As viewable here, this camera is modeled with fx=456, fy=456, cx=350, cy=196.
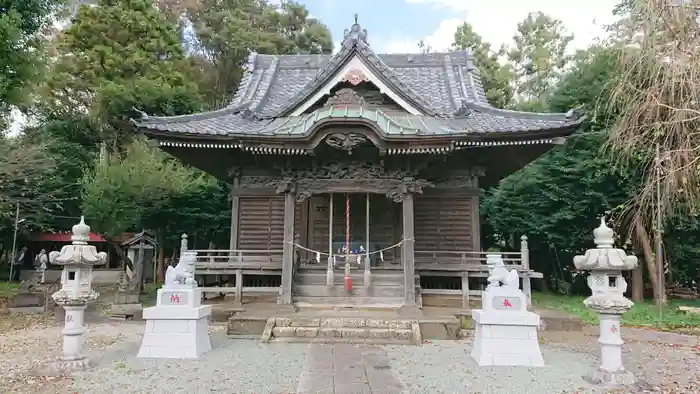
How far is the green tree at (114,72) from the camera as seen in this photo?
22188 millimetres

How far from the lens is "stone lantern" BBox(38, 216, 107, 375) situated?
6445 mm

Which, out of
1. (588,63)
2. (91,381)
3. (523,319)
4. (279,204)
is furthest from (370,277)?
(588,63)

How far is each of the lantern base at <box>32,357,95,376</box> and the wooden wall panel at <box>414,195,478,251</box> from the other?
25.9 ft

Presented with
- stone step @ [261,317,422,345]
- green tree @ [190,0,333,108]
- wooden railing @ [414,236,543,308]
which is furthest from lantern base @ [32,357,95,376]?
green tree @ [190,0,333,108]

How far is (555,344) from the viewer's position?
27.9 ft

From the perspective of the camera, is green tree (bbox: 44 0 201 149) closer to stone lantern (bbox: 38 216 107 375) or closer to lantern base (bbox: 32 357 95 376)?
stone lantern (bbox: 38 216 107 375)

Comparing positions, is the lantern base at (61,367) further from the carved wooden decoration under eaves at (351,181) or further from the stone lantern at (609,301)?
the stone lantern at (609,301)

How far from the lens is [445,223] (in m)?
12.0

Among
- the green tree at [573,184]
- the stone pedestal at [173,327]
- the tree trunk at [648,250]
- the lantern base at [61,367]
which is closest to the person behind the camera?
the lantern base at [61,367]

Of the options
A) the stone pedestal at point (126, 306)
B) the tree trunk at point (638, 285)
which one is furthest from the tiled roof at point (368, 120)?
the tree trunk at point (638, 285)

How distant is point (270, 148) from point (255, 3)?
28.2 m

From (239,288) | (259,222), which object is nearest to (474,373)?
(239,288)

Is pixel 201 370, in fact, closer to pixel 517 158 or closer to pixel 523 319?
pixel 523 319

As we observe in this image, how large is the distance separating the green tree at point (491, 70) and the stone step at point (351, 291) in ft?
78.2
